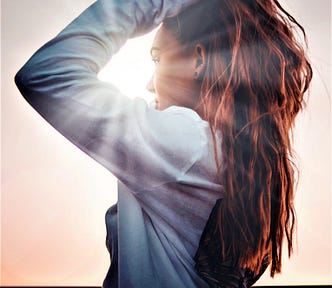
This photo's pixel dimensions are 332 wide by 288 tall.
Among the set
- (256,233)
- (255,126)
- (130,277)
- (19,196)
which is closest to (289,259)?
(256,233)

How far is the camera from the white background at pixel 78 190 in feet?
4.43

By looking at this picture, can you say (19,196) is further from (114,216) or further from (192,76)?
(192,76)

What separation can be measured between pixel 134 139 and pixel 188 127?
0.14 meters

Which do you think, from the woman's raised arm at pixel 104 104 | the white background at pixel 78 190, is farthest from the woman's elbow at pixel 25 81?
the white background at pixel 78 190

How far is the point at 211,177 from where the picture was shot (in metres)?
0.72

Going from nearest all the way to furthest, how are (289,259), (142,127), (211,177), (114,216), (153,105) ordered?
(142,127), (211,177), (114,216), (153,105), (289,259)

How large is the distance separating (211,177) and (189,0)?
1.53 feet

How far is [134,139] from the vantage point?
61 centimetres

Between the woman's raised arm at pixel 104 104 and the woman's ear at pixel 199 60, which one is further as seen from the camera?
the woman's ear at pixel 199 60

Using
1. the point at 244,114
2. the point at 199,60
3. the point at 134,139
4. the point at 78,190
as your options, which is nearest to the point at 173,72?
the point at 199,60

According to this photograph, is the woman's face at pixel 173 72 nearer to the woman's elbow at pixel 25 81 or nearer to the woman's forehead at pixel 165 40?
the woman's forehead at pixel 165 40

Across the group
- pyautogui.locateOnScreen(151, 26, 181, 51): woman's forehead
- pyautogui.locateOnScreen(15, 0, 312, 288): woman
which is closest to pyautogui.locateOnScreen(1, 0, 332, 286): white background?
pyautogui.locateOnScreen(15, 0, 312, 288): woman

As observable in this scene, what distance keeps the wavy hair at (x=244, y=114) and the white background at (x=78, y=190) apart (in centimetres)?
57

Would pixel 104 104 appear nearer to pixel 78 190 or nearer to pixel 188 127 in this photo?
pixel 188 127
